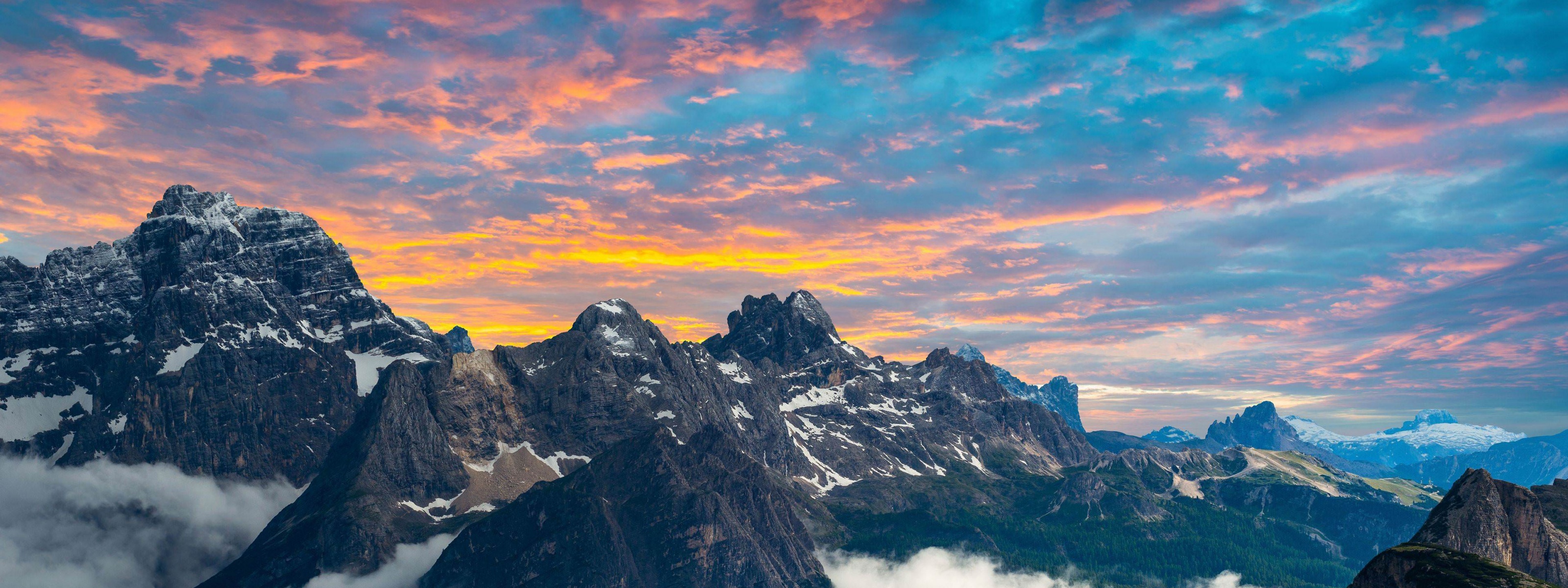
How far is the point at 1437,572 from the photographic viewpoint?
173 m

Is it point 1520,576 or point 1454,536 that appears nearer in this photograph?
point 1520,576

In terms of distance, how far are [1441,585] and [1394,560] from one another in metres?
10.4

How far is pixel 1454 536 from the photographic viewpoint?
199750 millimetres

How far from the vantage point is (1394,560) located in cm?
17988

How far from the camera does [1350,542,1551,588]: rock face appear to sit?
17038cm

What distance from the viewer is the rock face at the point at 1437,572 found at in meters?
170

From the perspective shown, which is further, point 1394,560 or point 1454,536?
point 1454,536

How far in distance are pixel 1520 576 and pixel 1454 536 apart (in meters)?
23.9

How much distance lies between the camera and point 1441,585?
170m

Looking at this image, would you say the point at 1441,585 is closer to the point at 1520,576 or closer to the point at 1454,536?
the point at 1520,576

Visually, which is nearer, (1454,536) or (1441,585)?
(1441,585)

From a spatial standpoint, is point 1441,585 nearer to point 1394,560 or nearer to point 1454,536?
point 1394,560

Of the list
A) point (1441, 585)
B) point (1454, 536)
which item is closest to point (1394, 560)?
point (1441, 585)
